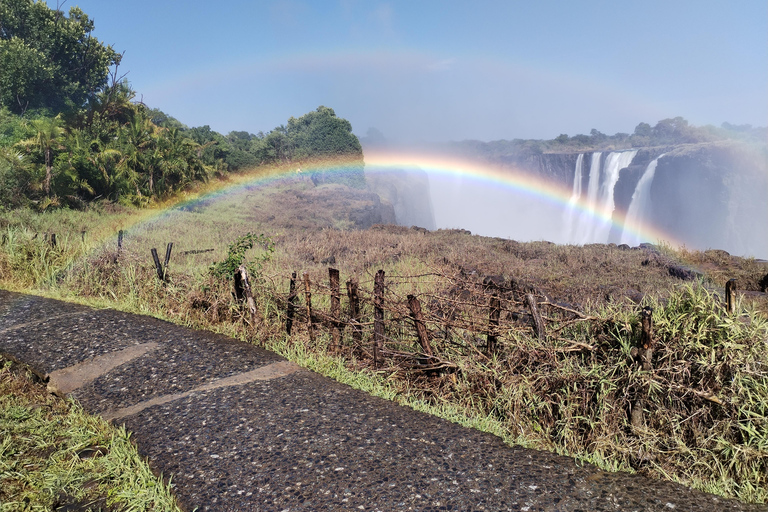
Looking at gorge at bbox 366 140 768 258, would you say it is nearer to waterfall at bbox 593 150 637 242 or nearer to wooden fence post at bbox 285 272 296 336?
waterfall at bbox 593 150 637 242

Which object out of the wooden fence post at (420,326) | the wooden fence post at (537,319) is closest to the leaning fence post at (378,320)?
the wooden fence post at (420,326)

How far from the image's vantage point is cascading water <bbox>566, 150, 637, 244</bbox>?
173 ft

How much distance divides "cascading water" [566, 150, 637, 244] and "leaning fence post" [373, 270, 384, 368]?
5164cm

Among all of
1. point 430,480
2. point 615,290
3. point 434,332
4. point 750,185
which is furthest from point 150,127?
point 750,185

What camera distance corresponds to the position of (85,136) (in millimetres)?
26953

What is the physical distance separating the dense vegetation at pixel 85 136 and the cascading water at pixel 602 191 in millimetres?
24588

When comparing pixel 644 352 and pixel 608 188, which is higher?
pixel 644 352

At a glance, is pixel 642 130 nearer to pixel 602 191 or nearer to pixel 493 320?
pixel 602 191

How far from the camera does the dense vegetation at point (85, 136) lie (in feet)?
74.1

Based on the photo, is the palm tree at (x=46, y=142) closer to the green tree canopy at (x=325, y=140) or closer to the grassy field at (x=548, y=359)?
the grassy field at (x=548, y=359)

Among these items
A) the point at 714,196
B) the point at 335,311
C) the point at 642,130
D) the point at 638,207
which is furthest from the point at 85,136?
the point at 642,130

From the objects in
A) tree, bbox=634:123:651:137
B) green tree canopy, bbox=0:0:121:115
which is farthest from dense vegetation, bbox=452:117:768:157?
green tree canopy, bbox=0:0:121:115

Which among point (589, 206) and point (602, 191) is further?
point (589, 206)

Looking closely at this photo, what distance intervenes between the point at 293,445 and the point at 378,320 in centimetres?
213
